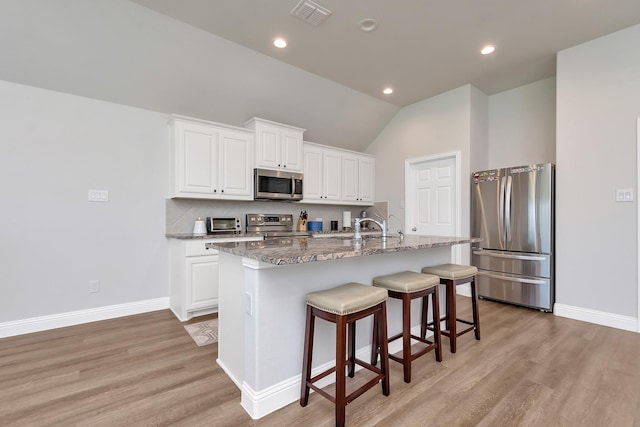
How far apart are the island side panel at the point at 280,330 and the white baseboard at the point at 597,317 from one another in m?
2.84

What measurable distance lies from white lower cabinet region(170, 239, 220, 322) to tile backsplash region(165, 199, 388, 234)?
0.38 meters

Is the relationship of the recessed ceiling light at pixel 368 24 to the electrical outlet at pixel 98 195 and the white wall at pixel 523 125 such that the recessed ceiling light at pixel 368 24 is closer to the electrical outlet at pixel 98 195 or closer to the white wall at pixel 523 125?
the white wall at pixel 523 125

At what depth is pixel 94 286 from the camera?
3.18 m

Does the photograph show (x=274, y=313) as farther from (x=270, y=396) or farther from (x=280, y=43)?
(x=280, y=43)

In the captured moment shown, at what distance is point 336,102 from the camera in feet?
14.7

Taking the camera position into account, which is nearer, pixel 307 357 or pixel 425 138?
pixel 307 357

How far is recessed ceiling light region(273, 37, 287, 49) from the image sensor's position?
3120mm

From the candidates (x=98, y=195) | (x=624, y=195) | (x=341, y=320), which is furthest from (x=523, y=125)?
(x=98, y=195)

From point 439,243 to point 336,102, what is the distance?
2970mm

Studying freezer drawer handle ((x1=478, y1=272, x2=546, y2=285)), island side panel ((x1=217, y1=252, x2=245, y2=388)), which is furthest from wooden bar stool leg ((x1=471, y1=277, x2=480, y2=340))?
island side panel ((x1=217, y1=252, x2=245, y2=388))

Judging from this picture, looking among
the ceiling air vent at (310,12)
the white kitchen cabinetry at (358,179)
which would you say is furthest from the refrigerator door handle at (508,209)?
the ceiling air vent at (310,12)

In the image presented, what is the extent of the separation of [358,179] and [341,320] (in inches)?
156

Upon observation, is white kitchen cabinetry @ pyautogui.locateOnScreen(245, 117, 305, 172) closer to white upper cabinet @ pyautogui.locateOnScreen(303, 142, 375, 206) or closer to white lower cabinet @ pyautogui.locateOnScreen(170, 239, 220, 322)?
white upper cabinet @ pyautogui.locateOnScreen(303, 142, 375, 206)

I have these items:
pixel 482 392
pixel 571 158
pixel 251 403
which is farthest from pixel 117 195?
pixel 571 158
